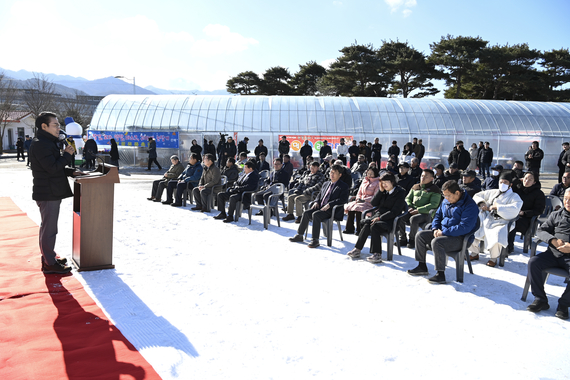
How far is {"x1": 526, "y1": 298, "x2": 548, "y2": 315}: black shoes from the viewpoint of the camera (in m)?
4.19

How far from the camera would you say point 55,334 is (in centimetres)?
344

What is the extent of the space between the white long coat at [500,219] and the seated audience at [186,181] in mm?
6959

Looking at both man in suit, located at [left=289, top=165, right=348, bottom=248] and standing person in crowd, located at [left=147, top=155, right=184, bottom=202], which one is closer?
man in suit, located at [left=289, top=165, right=348, bottom=248]

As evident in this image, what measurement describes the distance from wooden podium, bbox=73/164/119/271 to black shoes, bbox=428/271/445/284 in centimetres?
417

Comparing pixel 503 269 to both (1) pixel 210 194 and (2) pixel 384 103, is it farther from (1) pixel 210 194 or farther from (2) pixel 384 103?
(2) pixel 384 103

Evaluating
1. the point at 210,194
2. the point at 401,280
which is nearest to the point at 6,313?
the point at 401,280

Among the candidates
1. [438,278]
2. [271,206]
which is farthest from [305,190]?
[438,278]

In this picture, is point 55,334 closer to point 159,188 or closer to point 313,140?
point 159,188

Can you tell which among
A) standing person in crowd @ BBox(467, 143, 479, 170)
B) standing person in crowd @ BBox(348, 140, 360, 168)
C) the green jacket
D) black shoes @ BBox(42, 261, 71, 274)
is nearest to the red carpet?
black shoes @ BBox(42, 261, 71, 274)

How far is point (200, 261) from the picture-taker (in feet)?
18.6

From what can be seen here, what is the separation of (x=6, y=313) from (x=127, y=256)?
2.03m

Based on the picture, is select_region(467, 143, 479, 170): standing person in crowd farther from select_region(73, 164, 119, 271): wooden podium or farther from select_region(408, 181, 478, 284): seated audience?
select_region(73, 164, 119, 271): wooden podium

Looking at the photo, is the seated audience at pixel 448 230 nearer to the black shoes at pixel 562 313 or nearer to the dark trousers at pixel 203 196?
the black shoes at pixel 562 313

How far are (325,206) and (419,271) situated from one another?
204 centimetres
